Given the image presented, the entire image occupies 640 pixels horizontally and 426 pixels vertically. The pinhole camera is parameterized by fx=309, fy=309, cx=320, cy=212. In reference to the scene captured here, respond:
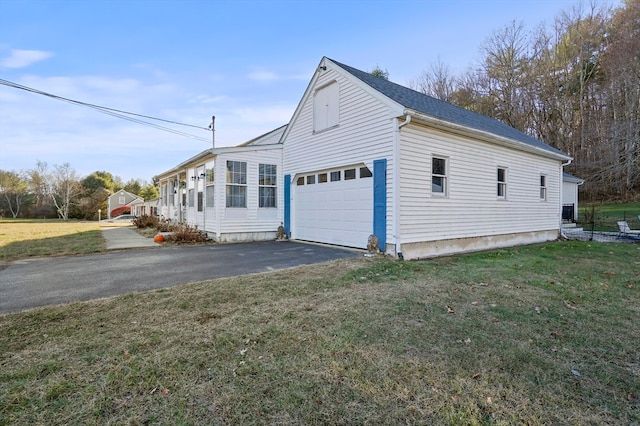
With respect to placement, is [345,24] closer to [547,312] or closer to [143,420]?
[547,312]

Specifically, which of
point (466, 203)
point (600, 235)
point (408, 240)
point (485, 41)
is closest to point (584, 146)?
point (485, 41)

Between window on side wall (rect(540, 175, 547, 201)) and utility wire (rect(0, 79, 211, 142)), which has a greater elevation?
utility wire (rect(0, 79, 211, 142))

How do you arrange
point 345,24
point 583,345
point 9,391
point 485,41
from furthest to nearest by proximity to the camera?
1. point 485,41
2. point 345,24
3. point 583,345
4. point 9,391

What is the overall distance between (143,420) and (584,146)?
31355 mm

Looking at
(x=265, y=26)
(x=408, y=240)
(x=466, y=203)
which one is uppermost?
(x=265, y=26)

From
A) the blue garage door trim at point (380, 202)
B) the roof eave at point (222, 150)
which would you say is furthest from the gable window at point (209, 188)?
the blue garage door trim at point (380, 202)

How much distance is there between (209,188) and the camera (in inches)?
470

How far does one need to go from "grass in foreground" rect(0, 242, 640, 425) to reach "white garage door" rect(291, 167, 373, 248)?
13.1 ft

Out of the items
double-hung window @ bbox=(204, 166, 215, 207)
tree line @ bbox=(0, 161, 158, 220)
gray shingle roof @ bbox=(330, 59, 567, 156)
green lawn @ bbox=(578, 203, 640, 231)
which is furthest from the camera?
tree line @ bbox=(0, 161, 158, 220)

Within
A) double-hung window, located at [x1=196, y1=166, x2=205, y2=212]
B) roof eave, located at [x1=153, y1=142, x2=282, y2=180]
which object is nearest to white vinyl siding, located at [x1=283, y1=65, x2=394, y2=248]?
roof eave, located at [x1=153, y1=142, x2=282, y2=180]

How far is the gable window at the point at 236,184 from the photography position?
11.0 meters

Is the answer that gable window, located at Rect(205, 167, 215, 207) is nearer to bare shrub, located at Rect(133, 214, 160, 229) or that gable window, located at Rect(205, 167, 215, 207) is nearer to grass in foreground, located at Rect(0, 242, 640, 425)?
grass in foreground, located at Rect(0, 242, 640, 425)

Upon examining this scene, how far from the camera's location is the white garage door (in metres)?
Result: 8.75

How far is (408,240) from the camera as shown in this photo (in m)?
7.82
